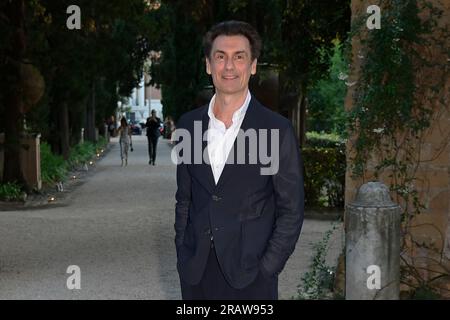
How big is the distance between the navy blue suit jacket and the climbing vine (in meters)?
3.12

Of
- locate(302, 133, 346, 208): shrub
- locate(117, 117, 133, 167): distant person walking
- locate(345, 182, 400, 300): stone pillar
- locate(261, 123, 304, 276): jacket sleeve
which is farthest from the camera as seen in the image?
locate(117, 117, 133, 167): distant person walking

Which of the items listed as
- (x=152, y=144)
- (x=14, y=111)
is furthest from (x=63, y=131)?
(x=14, y=111)

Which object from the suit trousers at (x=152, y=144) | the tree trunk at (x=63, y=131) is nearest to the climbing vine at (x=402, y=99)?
the tree trunk at (x=63, y=131)

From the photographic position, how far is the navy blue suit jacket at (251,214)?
3.66 m

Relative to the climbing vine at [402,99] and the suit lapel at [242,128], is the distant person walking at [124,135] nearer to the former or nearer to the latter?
the climbing vine at [402,99]

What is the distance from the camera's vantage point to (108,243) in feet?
35.3

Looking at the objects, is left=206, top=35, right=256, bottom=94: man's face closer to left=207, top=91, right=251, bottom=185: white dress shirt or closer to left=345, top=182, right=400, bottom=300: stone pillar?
left=207, top=91, right=251, bottom=185: white dress shirt

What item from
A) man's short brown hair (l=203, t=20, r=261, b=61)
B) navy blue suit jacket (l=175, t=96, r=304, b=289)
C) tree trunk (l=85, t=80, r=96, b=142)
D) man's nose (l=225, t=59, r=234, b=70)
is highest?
man's short brown hair (l=203, t=20, r=261, b=61)

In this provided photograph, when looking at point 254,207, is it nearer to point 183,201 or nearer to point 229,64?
point 183,201

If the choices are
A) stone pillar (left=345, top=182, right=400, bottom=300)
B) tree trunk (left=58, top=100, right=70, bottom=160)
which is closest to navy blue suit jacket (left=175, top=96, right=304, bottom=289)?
stone pillar (left=345, top=182, right=400, bottom=300)

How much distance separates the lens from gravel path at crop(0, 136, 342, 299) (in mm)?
7875

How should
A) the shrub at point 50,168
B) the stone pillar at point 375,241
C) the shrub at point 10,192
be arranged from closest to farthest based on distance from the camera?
the stone pillar at point 375,241 < the shrub at point 10,192 < the shrub at point 50,168

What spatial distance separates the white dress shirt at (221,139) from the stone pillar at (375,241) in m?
1.34
